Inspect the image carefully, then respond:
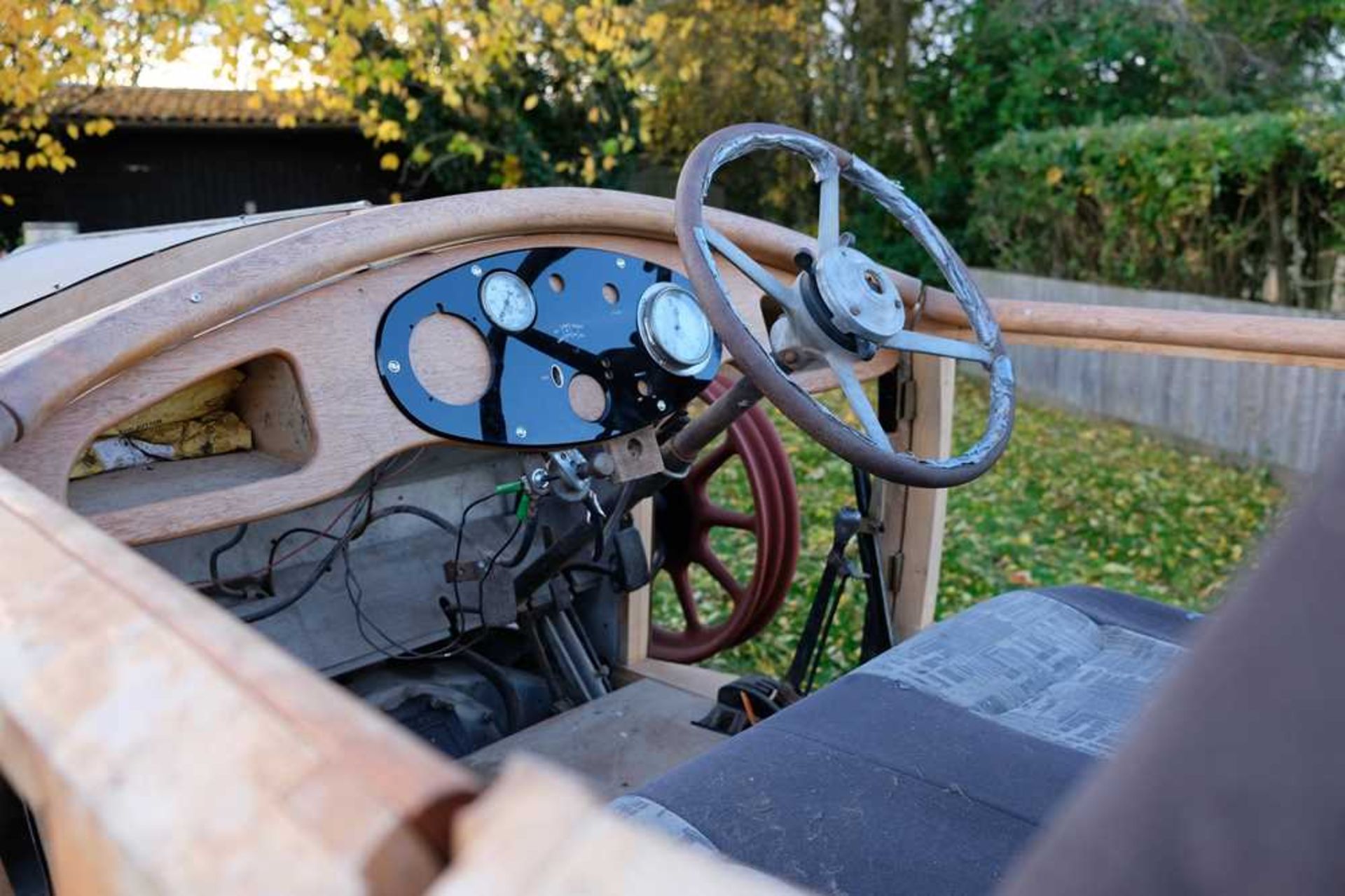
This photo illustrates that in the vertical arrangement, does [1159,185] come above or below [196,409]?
above

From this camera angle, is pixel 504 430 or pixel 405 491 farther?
pixel 405 491

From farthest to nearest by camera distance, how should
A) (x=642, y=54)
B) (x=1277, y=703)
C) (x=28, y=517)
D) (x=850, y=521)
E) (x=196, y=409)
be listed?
(x=642, y=54) < (x=850, y=521) < (x=196, y=409) < (x=28, y=517) < (x=1277, y=703)

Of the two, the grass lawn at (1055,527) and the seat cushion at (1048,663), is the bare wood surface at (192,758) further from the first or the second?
the grass lawn at (1055,527)

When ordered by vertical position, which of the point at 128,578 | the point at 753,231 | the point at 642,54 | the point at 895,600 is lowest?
the point at 895,600

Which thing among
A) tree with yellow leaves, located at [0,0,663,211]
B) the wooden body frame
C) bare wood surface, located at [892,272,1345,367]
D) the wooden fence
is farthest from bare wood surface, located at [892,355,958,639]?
tree with yellow leaves, located at [0,0,663,211]

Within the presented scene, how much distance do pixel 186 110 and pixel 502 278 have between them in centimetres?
1366

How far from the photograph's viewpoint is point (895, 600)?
2.84 m

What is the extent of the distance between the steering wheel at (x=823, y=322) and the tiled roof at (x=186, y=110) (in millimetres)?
10914

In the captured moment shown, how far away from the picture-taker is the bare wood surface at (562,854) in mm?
451

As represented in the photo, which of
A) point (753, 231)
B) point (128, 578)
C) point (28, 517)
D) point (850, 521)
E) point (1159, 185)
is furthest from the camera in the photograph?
point (1159, 185)

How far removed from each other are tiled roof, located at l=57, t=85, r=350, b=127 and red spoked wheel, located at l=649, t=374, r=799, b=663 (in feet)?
32.2

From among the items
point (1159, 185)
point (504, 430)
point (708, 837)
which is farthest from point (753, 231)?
point (1159, 185)

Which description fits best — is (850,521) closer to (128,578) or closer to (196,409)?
(196,409)

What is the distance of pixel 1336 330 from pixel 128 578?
2081 millimetres
